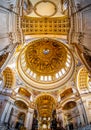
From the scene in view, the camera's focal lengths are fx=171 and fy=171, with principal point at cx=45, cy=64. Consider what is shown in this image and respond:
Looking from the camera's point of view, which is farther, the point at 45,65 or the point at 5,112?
the point at 45,65

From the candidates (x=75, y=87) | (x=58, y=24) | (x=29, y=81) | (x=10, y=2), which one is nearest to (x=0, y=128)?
(x=29, y=81)

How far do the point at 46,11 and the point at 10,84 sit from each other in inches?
529

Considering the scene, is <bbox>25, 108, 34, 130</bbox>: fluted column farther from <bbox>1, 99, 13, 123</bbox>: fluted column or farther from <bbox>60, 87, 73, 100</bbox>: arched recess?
<bbox>60, 87, 73, 100</bbox>: arched recess

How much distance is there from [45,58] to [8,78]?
309 inches

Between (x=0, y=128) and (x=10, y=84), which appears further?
(x=10, y=84)

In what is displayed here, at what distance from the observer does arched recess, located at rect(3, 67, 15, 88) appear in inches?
957

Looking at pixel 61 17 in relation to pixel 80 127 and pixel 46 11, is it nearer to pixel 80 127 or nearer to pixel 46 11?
pixel 46 11

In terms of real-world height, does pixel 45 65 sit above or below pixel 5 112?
above

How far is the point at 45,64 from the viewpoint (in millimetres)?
29703

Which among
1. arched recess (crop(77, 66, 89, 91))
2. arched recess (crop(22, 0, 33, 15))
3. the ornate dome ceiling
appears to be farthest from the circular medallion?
arched recess (crop(77, 66, 89, 91))

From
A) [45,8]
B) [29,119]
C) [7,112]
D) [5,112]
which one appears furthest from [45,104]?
[45,8]

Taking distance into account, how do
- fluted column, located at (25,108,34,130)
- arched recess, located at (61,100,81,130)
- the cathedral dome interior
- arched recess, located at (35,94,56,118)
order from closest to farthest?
1. the cathedral dome interior
2. arched recess, located at (61,100,81,130)
3. fluted column, located at (25,108,34,130)
4. arched recess, located at (35,94,56,118)

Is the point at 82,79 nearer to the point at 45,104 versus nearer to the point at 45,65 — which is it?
the point at 45,65

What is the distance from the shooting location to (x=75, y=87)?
24.2 metres
